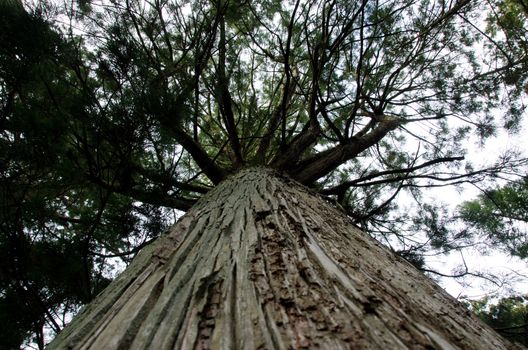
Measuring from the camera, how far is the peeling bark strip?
1.69ft

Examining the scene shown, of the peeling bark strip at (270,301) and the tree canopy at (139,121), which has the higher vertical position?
the tree canopy at (139,121)

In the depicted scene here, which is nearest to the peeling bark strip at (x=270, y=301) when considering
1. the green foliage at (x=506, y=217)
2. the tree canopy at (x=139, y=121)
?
the tree canopy at (x=139, y=121)

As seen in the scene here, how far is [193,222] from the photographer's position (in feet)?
4.09

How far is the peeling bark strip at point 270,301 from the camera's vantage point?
0.52 m

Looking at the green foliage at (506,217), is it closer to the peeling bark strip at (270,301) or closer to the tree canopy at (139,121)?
the tree canopy at (139,121)

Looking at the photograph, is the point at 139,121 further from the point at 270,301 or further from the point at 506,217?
the point at 506,217

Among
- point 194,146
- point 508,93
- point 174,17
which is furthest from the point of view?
point 508,93

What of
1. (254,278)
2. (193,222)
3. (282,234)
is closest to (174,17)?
(193,222)

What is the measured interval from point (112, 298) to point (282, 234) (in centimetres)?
46

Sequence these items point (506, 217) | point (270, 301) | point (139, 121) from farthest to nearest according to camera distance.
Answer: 1. point (506, 217)
2. point (139, 121)
3. point (270, 301)

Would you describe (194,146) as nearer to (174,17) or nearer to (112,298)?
(174,17)

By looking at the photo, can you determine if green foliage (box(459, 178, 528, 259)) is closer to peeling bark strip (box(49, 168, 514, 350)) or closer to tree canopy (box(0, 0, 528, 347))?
tree canopy (box(0, 0, 528, 347))

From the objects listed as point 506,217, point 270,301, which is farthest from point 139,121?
point 506,217

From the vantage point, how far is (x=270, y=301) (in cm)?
61
